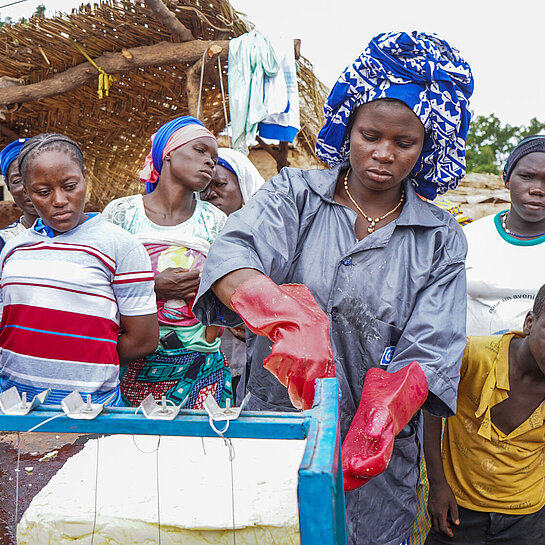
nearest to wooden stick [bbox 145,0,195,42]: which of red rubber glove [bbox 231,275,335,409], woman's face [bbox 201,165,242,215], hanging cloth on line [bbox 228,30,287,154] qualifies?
hanging cloth on line [bbox 228,30,287,154]

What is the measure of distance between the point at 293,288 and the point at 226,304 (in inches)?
6.0

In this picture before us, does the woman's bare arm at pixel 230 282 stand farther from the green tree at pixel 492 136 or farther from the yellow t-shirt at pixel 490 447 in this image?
the green tree at pixel 492 136

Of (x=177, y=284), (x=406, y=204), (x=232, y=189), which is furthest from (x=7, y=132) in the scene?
(x=406, y=204)

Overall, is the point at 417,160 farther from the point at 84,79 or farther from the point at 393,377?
the point at 84,79

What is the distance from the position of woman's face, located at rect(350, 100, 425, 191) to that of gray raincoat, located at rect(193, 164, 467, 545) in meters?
0.11

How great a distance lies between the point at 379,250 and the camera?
1377 mm

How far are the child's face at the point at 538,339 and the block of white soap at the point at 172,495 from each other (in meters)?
1.19

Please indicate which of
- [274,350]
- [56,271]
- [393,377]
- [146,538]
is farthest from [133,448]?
[56,271]

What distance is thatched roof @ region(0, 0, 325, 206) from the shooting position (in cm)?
421

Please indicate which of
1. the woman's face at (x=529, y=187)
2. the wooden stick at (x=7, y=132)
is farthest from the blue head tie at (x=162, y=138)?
the wooden stick at (x=7, y=132)

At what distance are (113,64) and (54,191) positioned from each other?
121 inches

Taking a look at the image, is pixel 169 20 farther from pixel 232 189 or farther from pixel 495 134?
pixel 495 134

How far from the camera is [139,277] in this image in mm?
1695

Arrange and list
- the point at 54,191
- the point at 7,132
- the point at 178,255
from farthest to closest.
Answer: the point at 7,132
the point at 178,255
the point at 54,191
